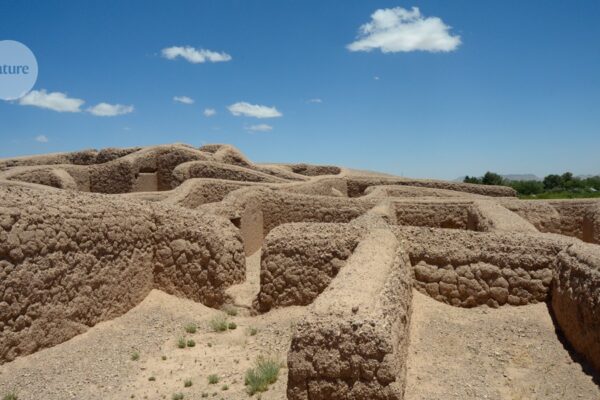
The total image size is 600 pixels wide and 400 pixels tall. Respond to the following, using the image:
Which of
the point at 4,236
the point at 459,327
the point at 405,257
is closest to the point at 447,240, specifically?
the point at 405,257

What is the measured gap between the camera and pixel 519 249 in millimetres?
7543

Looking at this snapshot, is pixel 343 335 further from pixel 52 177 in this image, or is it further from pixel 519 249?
pixel 52 177

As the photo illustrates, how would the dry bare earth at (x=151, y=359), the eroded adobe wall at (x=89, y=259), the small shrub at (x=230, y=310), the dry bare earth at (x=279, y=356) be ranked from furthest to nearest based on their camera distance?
the small shrub at (x=230, y=310)
the eroded adobe wall at (x=89, y=259)
the dry bare earth at (x=151, y=359)
the dry bare earth at (x=279, y=356)

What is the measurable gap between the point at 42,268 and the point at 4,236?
0.73 m

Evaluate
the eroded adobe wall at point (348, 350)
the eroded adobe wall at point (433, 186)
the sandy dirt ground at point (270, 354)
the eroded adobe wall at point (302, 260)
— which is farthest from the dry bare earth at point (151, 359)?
the eroded adobe wall at point (433, 186)

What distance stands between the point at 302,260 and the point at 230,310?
166 centimetres

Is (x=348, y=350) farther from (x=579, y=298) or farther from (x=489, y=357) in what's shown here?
(x=579, y=298)

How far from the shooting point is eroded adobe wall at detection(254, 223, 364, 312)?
7.94m

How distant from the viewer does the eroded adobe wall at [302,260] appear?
794cm

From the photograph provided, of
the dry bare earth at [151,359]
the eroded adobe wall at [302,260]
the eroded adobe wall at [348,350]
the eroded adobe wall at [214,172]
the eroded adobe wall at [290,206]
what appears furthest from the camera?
the eroded adobe wall at [214,172]

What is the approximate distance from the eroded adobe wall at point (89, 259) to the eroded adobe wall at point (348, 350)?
13.5ft

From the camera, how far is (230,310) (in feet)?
28.4

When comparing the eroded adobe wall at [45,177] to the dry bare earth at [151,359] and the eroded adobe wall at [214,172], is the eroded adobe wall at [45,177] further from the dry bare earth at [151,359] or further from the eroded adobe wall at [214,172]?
the dry bare earth at [151,359]

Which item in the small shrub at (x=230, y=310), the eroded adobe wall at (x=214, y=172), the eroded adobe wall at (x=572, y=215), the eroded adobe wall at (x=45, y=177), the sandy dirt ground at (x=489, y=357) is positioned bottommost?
the small shrub at (x=230, y=310)
